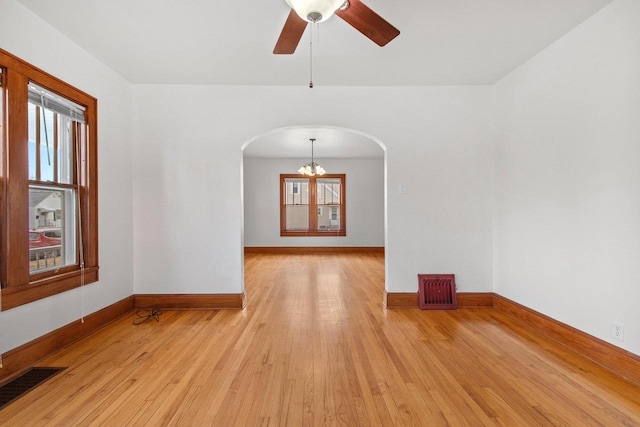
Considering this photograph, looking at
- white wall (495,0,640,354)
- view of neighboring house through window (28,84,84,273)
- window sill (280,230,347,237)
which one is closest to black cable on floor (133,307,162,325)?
view of neighboring house through window (28,84,84,273)

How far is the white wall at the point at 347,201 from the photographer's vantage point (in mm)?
9164

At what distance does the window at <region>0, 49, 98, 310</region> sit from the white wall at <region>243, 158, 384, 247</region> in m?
5.98

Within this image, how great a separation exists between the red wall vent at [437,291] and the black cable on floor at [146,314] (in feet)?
10.1

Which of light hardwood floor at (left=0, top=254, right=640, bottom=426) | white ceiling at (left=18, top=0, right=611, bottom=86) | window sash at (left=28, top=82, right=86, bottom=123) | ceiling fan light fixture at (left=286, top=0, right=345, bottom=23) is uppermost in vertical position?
white ceiling at (left=18, top=0, right=611, bottom=86)

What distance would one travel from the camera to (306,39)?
279 centimetres

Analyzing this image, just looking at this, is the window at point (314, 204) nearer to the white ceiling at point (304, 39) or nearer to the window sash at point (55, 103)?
the white ceiling at point (304, 39)

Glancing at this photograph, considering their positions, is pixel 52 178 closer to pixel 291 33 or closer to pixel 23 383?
pixel 23 383

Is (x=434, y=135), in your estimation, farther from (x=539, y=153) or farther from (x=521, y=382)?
(x=521, y=382)

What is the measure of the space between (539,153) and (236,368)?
341 centimetres

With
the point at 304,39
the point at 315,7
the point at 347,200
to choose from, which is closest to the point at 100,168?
the point at 304,39

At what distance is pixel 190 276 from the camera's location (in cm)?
385

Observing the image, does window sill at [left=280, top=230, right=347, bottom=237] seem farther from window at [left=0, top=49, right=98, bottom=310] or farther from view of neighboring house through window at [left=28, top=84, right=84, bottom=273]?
view of neighboring house through window at [left=28, top=84, right=84, bottom=273]

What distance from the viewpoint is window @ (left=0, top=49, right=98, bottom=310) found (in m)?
2.29

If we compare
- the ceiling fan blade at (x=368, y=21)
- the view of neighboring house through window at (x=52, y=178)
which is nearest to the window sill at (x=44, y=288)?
the view of neighboring house through window at (x=52, y=178)
